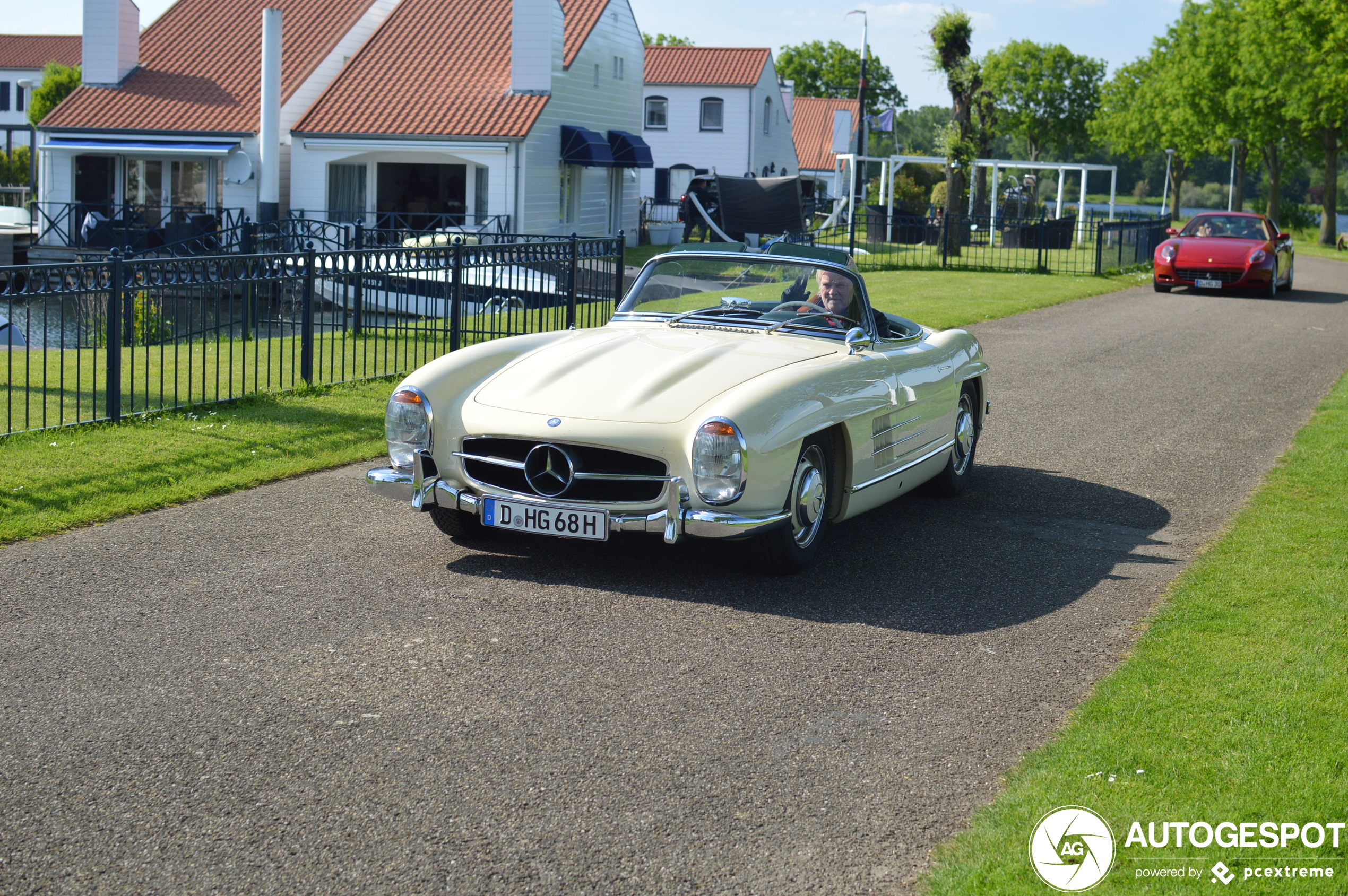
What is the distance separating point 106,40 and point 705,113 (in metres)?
25.2

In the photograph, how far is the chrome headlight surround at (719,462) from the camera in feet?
18.5

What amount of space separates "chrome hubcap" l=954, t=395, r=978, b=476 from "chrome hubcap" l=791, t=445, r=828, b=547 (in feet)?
6.30

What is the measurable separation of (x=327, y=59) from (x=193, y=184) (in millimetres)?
4519

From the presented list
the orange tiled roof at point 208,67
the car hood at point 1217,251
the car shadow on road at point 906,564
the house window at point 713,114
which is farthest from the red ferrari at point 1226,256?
the house window at point 713,114

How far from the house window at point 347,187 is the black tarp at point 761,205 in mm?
8551

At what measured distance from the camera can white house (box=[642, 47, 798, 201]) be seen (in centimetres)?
5266

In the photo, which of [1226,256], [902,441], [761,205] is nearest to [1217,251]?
[1226,256]

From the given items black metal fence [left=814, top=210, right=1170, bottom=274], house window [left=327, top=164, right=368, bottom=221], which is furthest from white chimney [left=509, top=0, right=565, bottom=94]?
black metal fence [left=814, top=210, right=1170, bottom=274]

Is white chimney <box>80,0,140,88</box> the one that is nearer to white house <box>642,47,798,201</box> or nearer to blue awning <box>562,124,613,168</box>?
blue awning <box>562,124,613,168</box>

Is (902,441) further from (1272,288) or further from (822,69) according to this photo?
(822,69)

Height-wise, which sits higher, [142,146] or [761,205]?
[142,146]

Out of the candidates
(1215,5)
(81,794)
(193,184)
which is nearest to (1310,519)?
(81,794)

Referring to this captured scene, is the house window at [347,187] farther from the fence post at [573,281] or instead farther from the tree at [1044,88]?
the tree at [1044,88]

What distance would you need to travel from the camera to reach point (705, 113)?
5319cm
